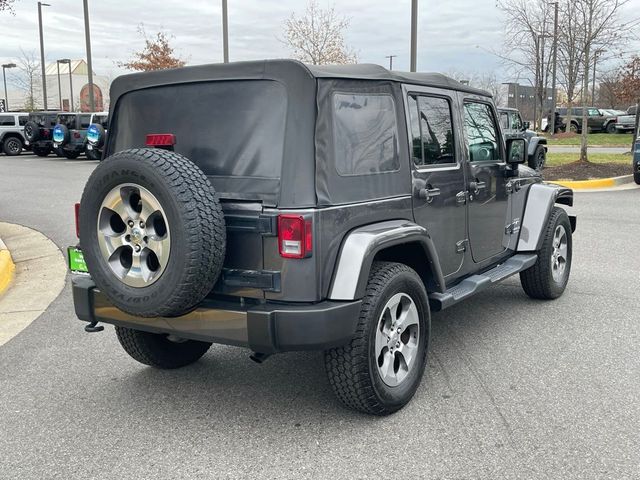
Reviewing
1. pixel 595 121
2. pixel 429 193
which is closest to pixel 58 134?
pixel 429 193

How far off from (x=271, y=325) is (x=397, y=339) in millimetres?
906

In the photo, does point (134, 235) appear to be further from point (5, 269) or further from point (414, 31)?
point (414, 31)

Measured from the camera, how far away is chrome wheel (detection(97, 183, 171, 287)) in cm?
327

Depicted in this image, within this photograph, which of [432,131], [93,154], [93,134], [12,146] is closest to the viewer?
[432,131]

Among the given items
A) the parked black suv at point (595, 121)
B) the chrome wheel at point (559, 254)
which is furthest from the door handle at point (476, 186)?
the parked black suv at point (595, 121)

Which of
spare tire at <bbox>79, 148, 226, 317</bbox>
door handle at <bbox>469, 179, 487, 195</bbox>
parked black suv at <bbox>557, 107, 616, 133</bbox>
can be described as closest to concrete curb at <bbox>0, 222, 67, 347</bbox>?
spare tire at <bbox>79, 148, 226, 317</bbox>

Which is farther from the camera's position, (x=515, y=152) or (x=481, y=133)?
(x=515, y=152)

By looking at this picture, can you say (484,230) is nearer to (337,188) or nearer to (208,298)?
(337,188)

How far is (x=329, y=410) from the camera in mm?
3838

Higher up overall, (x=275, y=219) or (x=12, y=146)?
(x=275, y=219)

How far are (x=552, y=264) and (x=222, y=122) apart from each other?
3653 mm

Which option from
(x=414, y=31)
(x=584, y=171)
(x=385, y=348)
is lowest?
(x=385, y=348)

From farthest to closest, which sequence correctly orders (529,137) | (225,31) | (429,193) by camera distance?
1. (225,31)
2. (529,137)
3. (429,193)

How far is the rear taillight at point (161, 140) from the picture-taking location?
3631mm
